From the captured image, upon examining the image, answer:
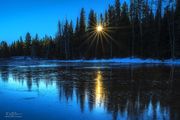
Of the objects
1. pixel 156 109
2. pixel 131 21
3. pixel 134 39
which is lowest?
pixel 156 109

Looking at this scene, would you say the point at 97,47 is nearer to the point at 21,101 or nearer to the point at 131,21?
the point at 131,21

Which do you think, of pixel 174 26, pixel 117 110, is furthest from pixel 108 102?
pixel 174 26

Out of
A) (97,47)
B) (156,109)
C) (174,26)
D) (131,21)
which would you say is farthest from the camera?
(97,47)

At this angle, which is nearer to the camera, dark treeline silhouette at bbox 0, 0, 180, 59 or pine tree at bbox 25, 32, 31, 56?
dark treeline silhouette at bbox 0, 0, 180, 59

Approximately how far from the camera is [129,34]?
202 feet

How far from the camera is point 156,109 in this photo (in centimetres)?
919

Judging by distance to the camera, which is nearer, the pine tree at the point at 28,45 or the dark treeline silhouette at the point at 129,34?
the dark treeline silhouette at the point at 129,34

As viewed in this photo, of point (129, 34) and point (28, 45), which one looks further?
point (28, 45)

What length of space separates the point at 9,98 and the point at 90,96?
10.6ft

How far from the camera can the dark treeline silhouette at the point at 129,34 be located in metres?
48.8

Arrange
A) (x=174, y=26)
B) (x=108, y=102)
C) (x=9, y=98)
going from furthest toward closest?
1. (x=174, y=26)
2. (x=9, y=98)
3. (x=108, y=102)

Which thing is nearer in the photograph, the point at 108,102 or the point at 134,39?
the point at 108,102

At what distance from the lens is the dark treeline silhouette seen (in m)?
48.8

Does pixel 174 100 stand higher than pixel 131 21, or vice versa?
pixel 131 21
